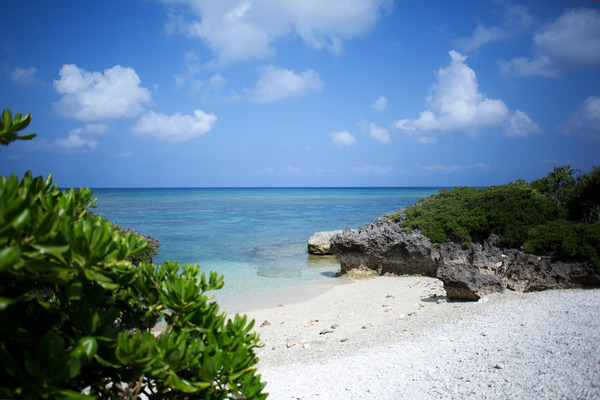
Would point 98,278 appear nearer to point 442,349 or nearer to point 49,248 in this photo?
point 49,248

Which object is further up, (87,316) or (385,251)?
(87,316)

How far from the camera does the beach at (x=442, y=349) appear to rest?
5031 millimetres

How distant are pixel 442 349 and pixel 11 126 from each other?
671 centimetres

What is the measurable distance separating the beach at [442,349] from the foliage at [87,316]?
3509mm

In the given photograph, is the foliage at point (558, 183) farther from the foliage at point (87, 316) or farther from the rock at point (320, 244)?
the foliage at point (87, 316)

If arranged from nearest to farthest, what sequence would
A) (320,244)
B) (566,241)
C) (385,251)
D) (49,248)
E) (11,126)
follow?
1. (49,248)
2. (11,126)
3. (566,241)
4. (385,251)
5. (320,244)

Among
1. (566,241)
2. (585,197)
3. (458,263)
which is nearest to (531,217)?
(566,241)

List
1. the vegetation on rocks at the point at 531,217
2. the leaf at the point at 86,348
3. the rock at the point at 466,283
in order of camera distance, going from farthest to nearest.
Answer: the vegetation on rocks at the point at 531,217, the rock at the point at 466,283, the leaf at the point at 86,348

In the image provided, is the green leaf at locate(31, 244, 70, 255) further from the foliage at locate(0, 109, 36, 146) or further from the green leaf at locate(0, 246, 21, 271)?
the foliage at locate(0, 109, 36, 146)

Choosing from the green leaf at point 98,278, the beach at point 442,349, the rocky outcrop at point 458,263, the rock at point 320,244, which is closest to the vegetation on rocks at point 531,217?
the rocky outcrop at point 458,263

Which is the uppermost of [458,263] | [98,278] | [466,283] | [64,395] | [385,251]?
[98,278]

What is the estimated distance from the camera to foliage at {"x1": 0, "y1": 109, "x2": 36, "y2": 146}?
6.26 ft

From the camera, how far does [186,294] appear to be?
2.15 metres

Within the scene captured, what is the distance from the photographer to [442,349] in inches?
253
